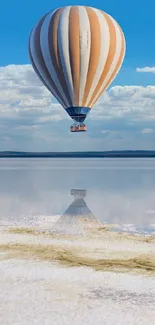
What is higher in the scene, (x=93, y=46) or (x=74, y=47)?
(x=93, y=46)

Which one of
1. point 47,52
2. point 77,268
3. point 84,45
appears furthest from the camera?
point 47,52

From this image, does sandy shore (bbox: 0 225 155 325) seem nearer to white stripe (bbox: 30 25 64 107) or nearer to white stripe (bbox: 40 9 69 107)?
white stripe (bbox: 40 9 69 107)

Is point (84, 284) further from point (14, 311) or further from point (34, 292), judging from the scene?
point (14, 311)

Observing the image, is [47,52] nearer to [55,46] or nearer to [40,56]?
[55,46]

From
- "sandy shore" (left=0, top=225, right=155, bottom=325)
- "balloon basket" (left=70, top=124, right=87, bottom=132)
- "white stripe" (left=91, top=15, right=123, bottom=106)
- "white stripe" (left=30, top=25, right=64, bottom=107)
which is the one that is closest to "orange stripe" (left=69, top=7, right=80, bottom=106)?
"white stripe" (left=91, top=15, right=123, bottom=106)

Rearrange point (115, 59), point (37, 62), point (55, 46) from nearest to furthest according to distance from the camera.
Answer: point (55, 46) < point (115, 59) < point (37, 62)

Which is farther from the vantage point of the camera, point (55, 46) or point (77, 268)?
point (55, 46)

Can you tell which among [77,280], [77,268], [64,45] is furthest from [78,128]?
[77,280]

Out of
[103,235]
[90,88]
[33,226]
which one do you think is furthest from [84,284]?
[90,88]
